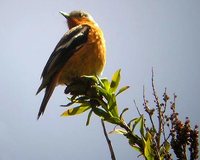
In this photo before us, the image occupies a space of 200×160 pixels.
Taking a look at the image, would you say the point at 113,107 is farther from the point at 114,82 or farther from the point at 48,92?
the point at 48,92

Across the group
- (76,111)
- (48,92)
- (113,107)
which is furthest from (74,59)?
(113,107)

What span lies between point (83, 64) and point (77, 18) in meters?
1.42

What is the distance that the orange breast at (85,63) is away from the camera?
11.1 ft

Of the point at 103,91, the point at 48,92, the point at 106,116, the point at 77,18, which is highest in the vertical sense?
the point at 77,18

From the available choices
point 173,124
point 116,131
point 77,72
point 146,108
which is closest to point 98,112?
point 116,131

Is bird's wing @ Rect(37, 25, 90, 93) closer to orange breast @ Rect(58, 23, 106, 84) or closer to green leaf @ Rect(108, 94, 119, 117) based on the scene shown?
orange breast @ Rect(58, 23, 106, 84)

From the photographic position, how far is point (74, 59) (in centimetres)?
345

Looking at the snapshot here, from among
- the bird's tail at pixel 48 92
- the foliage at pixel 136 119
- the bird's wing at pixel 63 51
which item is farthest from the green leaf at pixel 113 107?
the bird's wing at pixel 63 51

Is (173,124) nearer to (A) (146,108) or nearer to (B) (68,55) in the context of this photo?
(A) (146,108)

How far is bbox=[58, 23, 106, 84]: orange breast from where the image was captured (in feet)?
11.1

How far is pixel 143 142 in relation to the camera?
5.58 ft

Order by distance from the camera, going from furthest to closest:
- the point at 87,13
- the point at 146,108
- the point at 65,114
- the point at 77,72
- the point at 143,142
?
the point at 87,13 → the point at 77,72 → the point at 65,114 → the point at 146,108 → the point at 143,142

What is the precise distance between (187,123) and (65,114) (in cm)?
88

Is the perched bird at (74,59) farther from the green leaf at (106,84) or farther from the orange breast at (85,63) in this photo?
the green leaf at (106,84)
